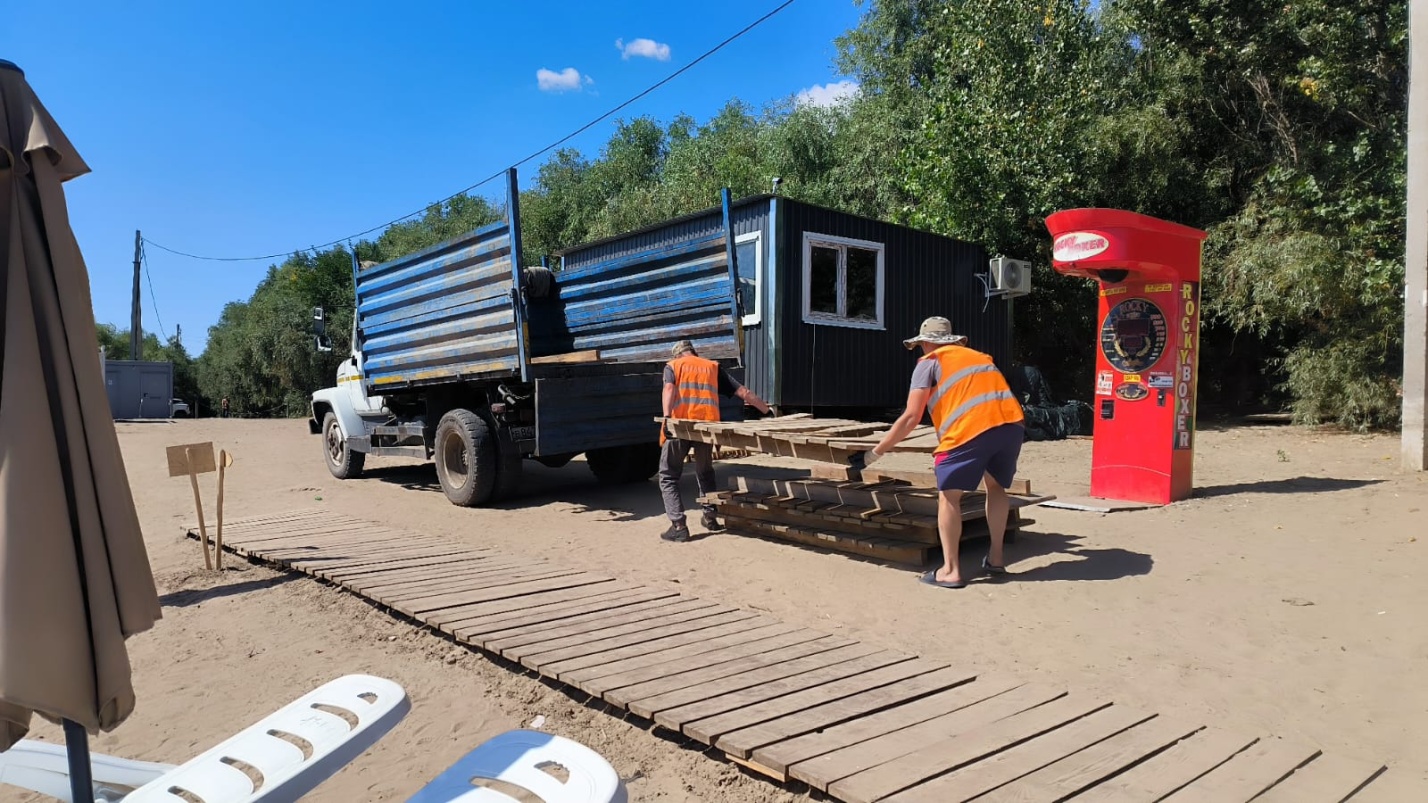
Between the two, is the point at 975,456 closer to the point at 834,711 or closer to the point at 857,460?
the point at 857,460

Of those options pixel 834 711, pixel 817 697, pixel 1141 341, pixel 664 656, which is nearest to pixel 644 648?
pixel 664 656

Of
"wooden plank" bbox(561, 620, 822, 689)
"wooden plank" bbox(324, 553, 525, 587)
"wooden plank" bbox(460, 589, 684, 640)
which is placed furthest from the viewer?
"wooden plank" bbox(324, 553, 525, 587)

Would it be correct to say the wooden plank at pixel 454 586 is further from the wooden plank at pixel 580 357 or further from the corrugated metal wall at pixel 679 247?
the wooden plank at pixel 580 357

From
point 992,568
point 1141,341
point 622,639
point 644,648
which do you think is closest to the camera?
point 644,648

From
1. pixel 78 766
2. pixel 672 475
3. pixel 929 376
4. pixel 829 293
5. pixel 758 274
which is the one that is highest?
pixel 758 274

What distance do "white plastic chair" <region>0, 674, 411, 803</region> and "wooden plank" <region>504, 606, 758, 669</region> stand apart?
4.33ft

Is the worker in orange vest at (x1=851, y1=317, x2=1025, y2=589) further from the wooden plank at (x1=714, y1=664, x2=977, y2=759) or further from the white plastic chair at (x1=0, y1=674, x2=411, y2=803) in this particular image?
the white plastic chair at (x1=0, y1=674, x2=411, y2=803)

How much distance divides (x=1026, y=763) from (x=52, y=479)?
303cm

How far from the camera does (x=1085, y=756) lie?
2.99 m

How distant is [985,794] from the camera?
2.72 m

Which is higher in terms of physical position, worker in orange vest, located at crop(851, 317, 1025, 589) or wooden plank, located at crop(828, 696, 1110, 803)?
worker in orange vest, located at crop(851, 317, 1025, 589)

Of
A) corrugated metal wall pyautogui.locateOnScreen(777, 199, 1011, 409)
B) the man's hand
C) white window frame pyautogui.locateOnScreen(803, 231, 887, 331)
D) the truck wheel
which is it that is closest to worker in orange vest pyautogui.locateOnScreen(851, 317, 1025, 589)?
the man's hand

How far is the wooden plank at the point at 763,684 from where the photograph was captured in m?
3.37

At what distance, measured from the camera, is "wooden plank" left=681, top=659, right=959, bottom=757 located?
3191 millimetres
